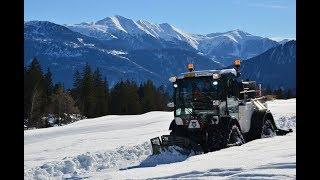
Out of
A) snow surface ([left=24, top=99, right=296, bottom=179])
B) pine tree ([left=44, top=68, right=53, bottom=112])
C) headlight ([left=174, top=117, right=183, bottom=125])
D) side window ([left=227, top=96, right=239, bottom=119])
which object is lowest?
snow surface ([left=24, top=99, right=296, bottom=179])

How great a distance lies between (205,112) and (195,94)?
0.61m

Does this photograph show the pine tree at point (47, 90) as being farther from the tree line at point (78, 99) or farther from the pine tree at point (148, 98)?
the pine tree at point (148, 98)

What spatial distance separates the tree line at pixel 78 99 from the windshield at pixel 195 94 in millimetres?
48987

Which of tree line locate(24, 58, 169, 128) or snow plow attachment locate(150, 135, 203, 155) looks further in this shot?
tree line locate(24, 58, 169, 128)

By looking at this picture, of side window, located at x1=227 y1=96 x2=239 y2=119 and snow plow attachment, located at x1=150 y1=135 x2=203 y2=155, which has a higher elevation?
side window, located at x1=227 y1=96 x2=239 y2=119

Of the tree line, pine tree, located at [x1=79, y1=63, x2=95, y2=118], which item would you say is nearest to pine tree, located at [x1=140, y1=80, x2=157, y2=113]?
the tree line

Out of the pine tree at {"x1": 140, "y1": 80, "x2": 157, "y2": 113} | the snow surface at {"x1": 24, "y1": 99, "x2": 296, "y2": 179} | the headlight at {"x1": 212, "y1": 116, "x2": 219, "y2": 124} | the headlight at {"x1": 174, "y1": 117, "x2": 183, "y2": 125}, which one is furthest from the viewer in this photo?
the pine tree at {"x1": 140, "y1": 80, "x2": 157, "y2": 113}

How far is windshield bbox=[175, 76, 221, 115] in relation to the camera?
569 inches

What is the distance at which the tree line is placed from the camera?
214 ft

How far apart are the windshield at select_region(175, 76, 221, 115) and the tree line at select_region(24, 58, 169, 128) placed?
49.0 meters

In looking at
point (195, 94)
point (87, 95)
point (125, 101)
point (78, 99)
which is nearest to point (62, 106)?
point (87, 95)

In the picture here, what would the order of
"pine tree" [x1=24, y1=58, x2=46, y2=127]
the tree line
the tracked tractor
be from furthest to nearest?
the tree line → "pine tree" [x1=24, y1=58, x2=46, y2=127] → the tracked tractor

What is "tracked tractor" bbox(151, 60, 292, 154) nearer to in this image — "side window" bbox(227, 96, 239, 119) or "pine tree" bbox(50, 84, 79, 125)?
"side window" bbox(227, 96, 239, 119)

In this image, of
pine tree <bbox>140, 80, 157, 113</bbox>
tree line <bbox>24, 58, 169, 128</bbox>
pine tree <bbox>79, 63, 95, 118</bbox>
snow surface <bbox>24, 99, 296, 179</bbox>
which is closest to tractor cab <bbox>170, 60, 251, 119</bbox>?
snow surface <bbox>24, 99, 296, 179</bbox>
